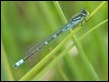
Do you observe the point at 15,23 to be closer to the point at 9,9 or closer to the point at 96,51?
the point at 9,9

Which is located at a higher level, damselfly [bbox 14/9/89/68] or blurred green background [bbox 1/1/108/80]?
damselfly [bbox 14/9/89/68]

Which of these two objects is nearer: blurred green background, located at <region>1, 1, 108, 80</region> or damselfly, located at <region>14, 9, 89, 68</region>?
damselfly, located at <region>14, 9, 89, 68</region>

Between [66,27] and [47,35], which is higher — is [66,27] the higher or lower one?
the higher one

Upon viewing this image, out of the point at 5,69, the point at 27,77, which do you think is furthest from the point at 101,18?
the point at 27,77

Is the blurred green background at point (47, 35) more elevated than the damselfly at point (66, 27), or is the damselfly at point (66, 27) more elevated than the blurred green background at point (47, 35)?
the damselfly at point (66, 27)

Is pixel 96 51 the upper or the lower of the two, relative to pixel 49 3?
lower

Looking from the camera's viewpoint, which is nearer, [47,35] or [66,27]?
[66,27]

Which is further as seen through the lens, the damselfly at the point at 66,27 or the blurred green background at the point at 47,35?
the blurred green background at the point at 47,35

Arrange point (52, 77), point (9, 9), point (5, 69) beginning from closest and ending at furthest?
point (5, 69), point (52, 77), point (9, 9)
